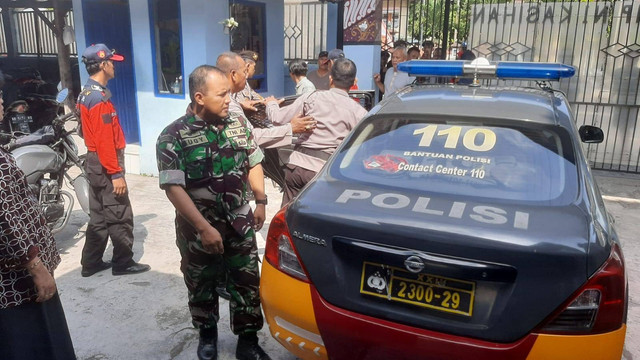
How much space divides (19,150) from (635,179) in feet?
25.4

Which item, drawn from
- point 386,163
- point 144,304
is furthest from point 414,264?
point 144,304

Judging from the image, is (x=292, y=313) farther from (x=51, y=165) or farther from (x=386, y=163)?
(x=51, y=165)

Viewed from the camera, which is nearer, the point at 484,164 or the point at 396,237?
the point at 396,237

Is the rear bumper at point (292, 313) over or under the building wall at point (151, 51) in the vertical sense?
under

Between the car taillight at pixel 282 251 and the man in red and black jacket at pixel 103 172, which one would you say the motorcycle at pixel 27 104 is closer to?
the man in red and black jacket at pixel 103 172

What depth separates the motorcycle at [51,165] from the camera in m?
4.25

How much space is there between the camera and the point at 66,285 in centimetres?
379

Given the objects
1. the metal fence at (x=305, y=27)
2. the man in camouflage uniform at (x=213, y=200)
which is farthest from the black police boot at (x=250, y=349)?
the metal fence at (x=305, y=27)

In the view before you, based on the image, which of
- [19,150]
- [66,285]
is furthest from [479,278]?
[19,150]

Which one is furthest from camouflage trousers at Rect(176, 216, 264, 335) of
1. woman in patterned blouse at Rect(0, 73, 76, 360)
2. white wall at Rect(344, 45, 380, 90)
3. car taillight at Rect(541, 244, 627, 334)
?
white wall at Rect(344, 45, 380, 90)

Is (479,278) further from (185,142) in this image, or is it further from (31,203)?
(31,203)

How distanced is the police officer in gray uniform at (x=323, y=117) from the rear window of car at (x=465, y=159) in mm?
787

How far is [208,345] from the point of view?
9.30ft

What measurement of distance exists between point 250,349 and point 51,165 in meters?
2.77
